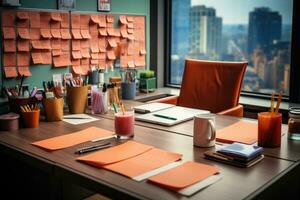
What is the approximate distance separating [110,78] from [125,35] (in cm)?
46

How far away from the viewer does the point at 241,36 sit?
11.2 feet

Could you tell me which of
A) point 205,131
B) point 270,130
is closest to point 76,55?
point 205,131

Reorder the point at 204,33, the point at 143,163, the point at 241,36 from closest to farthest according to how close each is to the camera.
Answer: the point at 143,163
the point at 241,36
the point at 204,33

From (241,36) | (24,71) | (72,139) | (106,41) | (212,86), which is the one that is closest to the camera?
(72,139)

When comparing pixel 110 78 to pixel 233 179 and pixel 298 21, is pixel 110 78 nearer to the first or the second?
pixel 298 21

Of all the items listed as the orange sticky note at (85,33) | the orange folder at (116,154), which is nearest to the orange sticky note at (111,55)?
the orange sticky note at (85,33)

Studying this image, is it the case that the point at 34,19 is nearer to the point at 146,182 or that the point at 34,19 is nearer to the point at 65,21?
the point at 65,21

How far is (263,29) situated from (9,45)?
2.03m

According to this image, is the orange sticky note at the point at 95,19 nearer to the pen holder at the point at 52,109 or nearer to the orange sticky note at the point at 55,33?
the orange sticky note at the point at 55,33

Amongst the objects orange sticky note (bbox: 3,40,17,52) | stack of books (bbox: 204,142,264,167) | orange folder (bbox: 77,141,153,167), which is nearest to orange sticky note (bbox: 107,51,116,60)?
orange sticky note (bbox: 3,40,17,52)

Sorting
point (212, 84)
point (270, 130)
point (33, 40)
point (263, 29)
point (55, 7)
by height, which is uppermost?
point (55, 7)

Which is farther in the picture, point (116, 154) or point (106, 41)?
point (106, 41)

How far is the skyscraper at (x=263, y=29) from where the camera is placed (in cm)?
318

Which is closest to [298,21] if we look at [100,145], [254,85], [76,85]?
[254,85]
